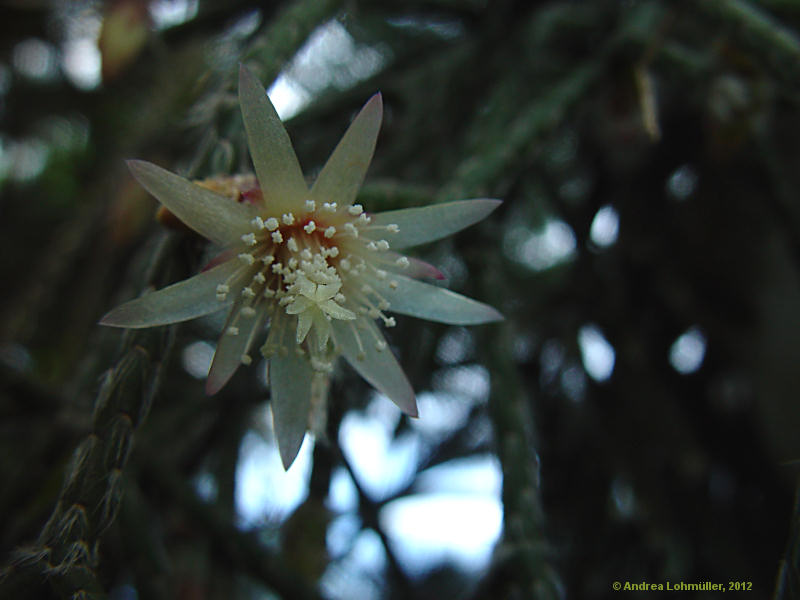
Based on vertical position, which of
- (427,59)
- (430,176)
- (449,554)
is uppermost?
(427,59)

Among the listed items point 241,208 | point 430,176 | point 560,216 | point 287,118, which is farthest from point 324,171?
point 560,216

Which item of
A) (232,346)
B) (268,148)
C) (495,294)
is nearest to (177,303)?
(232,346)

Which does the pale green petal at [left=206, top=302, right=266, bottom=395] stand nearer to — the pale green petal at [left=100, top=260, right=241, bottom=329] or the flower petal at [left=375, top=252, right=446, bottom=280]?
the pale green petal at [left=100, top=260, right=241, bottom=329]

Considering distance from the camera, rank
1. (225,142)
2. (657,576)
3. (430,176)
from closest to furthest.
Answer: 1. (225,142)
2. (657,576)
3. (430,176)

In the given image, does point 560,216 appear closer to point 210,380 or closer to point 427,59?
point 427,59

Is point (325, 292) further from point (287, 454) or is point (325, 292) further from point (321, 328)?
point (287, 454)

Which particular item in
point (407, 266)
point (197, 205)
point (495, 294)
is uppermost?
point (197, 205)

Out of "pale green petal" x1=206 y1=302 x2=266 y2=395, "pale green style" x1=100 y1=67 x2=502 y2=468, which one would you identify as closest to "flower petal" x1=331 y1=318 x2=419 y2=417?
"pale green style" x1=100 y1=67 x2=502 y2=468
